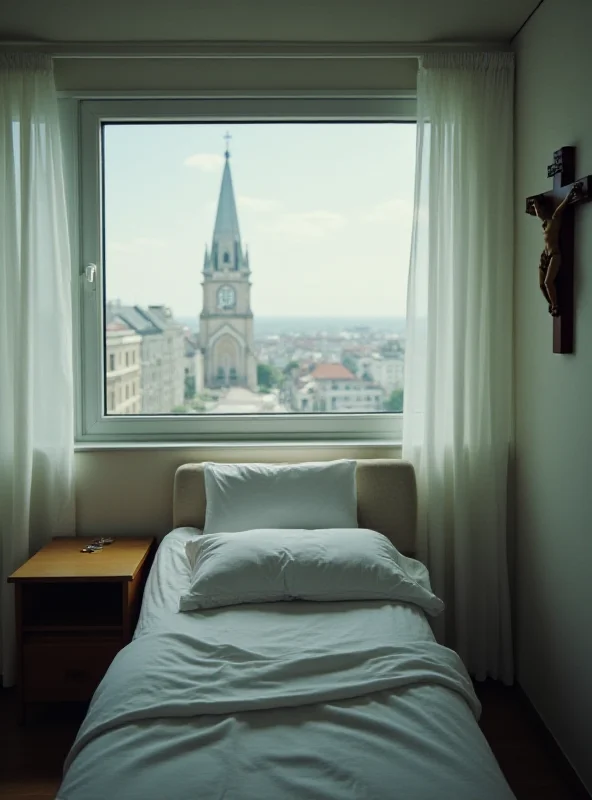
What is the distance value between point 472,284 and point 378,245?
50cm

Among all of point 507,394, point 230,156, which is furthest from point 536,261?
point 230,156

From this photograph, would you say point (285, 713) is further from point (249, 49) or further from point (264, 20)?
point (249, 49)

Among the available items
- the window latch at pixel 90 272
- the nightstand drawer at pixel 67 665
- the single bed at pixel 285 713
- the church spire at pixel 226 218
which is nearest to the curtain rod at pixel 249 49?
the church spire at pixel 226 218

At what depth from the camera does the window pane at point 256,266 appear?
3453 mm

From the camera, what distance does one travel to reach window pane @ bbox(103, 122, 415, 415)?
3.45 meters

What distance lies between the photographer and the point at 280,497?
3086 mm

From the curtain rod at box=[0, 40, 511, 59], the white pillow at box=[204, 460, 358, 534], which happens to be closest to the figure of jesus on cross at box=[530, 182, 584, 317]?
the curtain rod at box=[0, 40, 511, 59]

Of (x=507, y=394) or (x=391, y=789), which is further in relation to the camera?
(x=507, y=394)

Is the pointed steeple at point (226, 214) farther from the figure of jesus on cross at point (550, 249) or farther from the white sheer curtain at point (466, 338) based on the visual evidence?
Result: the figure of jesus on cross at point (550, 249)

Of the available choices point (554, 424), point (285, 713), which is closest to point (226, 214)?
point (554, 424)

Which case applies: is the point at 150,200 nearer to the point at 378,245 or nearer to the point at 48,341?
the point at 48,341

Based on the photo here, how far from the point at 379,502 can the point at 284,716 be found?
4.60 feet

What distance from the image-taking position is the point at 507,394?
3.29 m

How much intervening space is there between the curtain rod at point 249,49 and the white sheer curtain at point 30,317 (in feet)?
0.53
